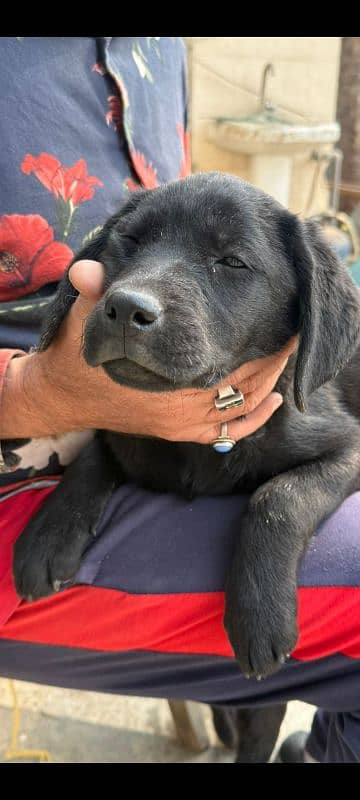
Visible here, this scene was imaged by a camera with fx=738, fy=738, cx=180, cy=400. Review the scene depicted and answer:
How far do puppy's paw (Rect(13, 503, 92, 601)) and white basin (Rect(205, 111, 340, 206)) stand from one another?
16.2 ft

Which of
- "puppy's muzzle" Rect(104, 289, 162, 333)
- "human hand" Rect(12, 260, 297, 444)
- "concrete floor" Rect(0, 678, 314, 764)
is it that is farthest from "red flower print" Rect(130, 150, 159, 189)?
"concrete floor" Rect(0, 678, 314, 764)

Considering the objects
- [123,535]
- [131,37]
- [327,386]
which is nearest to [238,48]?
[131,37]

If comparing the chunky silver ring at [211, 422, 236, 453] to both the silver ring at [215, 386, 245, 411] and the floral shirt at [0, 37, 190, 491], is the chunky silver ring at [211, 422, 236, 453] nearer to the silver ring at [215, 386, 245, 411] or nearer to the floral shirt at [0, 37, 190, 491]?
the silver ring at [215, 386, 245, 411]

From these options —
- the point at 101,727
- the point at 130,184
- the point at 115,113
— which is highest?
the point at 115,113

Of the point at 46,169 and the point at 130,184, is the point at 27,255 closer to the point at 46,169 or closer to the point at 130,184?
the point at 46,169

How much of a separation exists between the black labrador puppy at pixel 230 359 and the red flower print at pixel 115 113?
0.45m

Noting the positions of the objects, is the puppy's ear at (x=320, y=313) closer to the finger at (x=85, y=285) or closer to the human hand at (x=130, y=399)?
the human hand at (x=130, y=399)

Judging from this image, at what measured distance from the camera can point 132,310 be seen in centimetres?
122

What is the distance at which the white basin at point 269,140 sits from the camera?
621 cm

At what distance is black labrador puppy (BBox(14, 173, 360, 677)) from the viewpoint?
52.4 inches

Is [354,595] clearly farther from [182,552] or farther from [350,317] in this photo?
[350,317]

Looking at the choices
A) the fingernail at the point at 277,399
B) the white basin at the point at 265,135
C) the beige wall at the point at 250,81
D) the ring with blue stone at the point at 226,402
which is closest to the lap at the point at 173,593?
the ring with blue stone at the point at 226,402

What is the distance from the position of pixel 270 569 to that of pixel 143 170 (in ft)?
3.85

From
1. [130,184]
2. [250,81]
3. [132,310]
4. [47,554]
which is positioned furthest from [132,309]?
[250,81]
